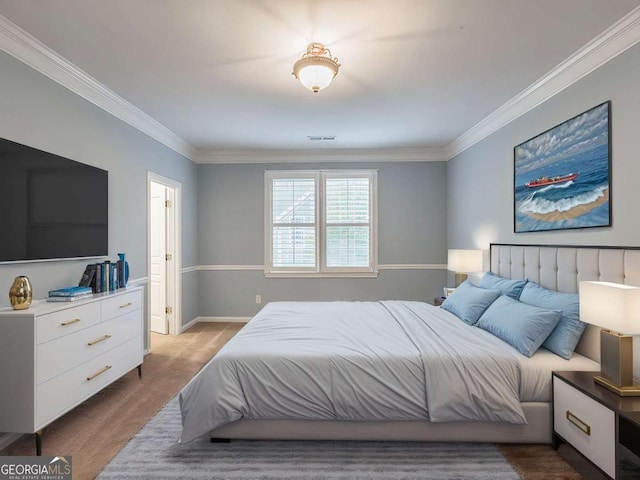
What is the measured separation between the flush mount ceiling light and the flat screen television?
74.4 inches

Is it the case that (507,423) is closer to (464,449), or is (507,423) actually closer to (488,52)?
(464,449)

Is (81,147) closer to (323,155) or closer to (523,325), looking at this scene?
(323,155)

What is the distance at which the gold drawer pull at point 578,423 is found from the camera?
1.68 m

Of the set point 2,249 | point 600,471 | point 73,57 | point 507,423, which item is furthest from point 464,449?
point 73,57

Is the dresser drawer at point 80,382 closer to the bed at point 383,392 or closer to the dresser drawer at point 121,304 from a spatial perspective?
the dresser drawer at point 121,304

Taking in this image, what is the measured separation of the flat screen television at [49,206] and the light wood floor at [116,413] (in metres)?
1.17

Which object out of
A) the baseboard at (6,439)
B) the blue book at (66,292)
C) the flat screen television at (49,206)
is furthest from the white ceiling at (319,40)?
the baseboard at (6,439)

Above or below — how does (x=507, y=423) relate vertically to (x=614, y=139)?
below

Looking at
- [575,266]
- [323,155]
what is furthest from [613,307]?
[323,155]

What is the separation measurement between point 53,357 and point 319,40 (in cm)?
264

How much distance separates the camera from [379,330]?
2.56 m

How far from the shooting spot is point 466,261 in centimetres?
→ 385

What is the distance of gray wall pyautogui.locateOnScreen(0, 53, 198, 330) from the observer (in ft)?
7.16

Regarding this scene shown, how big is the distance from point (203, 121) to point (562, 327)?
12.6 ft
